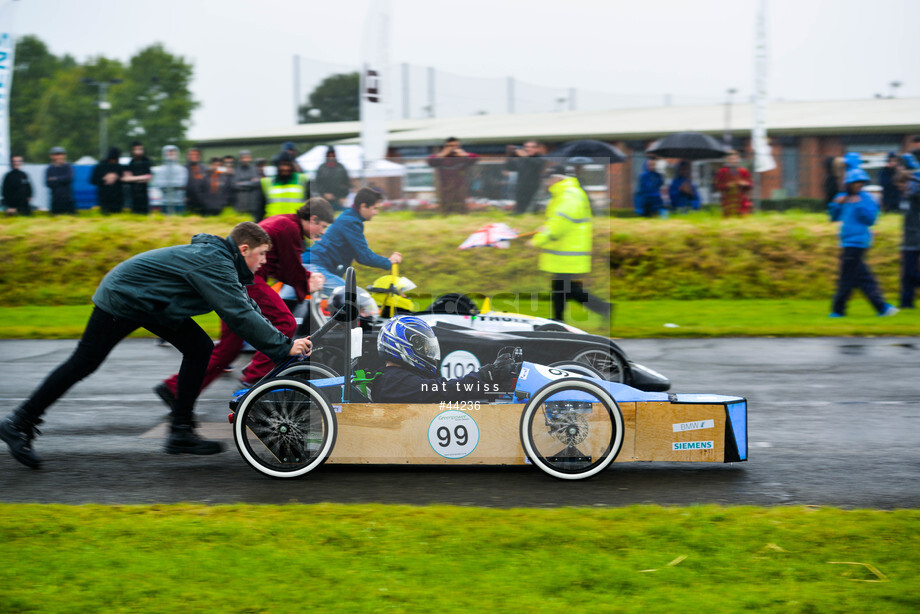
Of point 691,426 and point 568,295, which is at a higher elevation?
point 568,295

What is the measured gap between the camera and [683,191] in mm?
16641

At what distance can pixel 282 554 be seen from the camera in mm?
4160

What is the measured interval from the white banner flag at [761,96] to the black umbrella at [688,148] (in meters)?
1.16

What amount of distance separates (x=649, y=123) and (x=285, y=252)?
967 inches

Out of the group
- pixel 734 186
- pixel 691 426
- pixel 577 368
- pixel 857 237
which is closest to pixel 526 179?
pixel 577 368

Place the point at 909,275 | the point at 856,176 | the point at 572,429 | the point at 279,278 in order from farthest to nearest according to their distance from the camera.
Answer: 1. the point at 909,275
2. the point at 856,176
3. the point at 279,278
4. the point at 572,429

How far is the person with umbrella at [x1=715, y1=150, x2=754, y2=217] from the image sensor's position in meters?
16.4

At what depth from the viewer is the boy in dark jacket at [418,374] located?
218 inches

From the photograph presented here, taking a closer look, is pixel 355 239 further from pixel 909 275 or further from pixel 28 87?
pixel 28 87

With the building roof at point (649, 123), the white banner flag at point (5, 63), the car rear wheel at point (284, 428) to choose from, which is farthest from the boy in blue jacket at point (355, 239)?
the building roof at point (649, 123)

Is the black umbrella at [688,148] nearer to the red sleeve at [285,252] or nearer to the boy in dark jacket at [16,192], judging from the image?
the boy in dark jacket at [16,192]

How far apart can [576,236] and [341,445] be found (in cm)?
262

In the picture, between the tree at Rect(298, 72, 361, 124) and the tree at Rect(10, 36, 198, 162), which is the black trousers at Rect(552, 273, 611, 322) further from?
the tree at Rect(10, 36, 198, 162)

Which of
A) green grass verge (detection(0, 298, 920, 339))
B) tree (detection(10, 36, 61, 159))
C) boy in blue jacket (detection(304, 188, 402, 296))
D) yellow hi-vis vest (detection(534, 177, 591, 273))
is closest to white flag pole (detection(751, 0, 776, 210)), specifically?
green grass verge (detection(0, 298, 920, 339))
